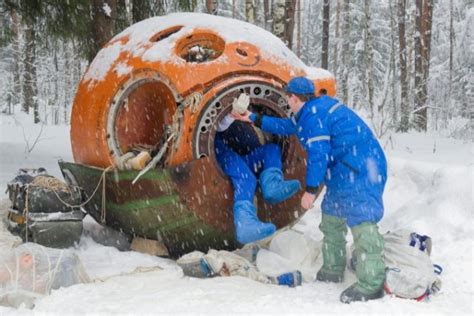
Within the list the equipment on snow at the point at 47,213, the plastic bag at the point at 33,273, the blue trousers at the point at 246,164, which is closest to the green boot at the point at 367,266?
the blue trousers at the point at 246,164

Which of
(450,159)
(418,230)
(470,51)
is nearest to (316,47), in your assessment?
(470,51)

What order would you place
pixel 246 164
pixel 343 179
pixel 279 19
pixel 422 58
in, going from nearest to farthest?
pixel 343 179 < pixel 246 164 < pixel 279 19 < pixel 422 58

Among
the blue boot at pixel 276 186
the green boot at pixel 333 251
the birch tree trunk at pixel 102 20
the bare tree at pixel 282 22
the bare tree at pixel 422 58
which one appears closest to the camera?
the green boot at pixel 333 251

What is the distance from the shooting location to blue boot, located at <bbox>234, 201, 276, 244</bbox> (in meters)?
4.58

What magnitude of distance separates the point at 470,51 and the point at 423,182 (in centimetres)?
1742

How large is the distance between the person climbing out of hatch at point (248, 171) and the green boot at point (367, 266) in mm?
832

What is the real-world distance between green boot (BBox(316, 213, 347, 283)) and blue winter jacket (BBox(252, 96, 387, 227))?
14cm

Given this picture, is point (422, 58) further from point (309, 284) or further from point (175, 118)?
point (309, 284)

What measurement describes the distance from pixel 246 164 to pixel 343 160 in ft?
4.28

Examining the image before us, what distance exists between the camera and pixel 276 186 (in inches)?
190

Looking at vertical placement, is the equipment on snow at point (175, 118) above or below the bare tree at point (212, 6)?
below

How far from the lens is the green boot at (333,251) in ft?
14.2

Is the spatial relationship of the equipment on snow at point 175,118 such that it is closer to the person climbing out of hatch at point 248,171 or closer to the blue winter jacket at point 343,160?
the person climbing out of hatch at point 248,171

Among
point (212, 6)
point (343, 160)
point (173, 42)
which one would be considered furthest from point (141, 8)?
point (212, 6)
